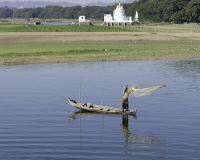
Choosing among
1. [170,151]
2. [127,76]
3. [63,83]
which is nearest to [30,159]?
[170,151]

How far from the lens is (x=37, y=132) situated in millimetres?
29391

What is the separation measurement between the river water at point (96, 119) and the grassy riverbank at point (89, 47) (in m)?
11.1

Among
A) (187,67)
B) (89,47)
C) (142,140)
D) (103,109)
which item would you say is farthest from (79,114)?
(89,47)

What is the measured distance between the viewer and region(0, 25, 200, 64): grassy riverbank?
64625 millimetres

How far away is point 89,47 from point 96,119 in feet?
142

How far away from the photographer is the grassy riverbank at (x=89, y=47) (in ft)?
212

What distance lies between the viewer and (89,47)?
7562 cm

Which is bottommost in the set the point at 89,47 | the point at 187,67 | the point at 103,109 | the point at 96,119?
the point at 187,67

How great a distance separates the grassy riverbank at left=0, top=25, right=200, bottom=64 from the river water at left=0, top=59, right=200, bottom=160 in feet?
36.3

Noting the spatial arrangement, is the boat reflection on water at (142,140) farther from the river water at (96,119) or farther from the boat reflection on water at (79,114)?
the boat reflection on water at (79,114)

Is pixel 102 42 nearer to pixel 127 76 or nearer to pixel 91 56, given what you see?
pixel 91 56

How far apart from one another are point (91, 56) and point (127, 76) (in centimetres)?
1574

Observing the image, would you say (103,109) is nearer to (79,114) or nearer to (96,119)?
(96,119)

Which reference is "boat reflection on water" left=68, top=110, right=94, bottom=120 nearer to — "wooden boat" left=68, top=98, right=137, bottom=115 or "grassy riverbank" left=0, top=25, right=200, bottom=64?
"wooden boat" left=68, top=98, right=137, bottom=115
